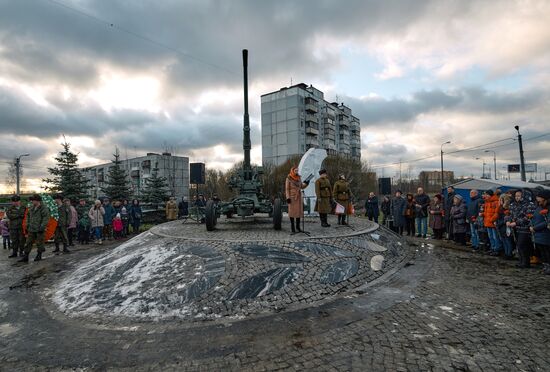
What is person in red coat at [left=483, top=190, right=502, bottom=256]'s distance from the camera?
8082mm

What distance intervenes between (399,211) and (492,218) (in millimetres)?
3641

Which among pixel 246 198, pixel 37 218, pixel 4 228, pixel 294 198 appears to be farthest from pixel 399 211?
pixel 4 228

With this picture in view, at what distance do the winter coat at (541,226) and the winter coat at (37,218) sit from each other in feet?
40.3

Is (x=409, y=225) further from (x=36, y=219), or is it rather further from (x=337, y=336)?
(x=36, y=219)

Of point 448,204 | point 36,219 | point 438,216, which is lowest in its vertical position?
point 438,216

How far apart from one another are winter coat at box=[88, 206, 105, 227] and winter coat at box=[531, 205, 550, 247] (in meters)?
13.6

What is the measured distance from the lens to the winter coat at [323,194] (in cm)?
851

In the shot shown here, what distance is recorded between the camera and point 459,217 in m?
9.59

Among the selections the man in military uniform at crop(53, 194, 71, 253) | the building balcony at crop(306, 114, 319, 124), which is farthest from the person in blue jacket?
the building balcony at crop(306, 114, 319, 124)

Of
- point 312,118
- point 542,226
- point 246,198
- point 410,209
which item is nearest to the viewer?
point 542,226

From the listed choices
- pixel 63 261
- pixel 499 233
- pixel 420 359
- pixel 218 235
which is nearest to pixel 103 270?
pixel 218 235

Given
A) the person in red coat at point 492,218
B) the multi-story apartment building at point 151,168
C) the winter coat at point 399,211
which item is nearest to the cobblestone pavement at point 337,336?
the person in red coat at point 492,218

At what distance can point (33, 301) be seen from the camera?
5613 millimetres

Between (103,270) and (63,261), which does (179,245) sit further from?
(63,261)
